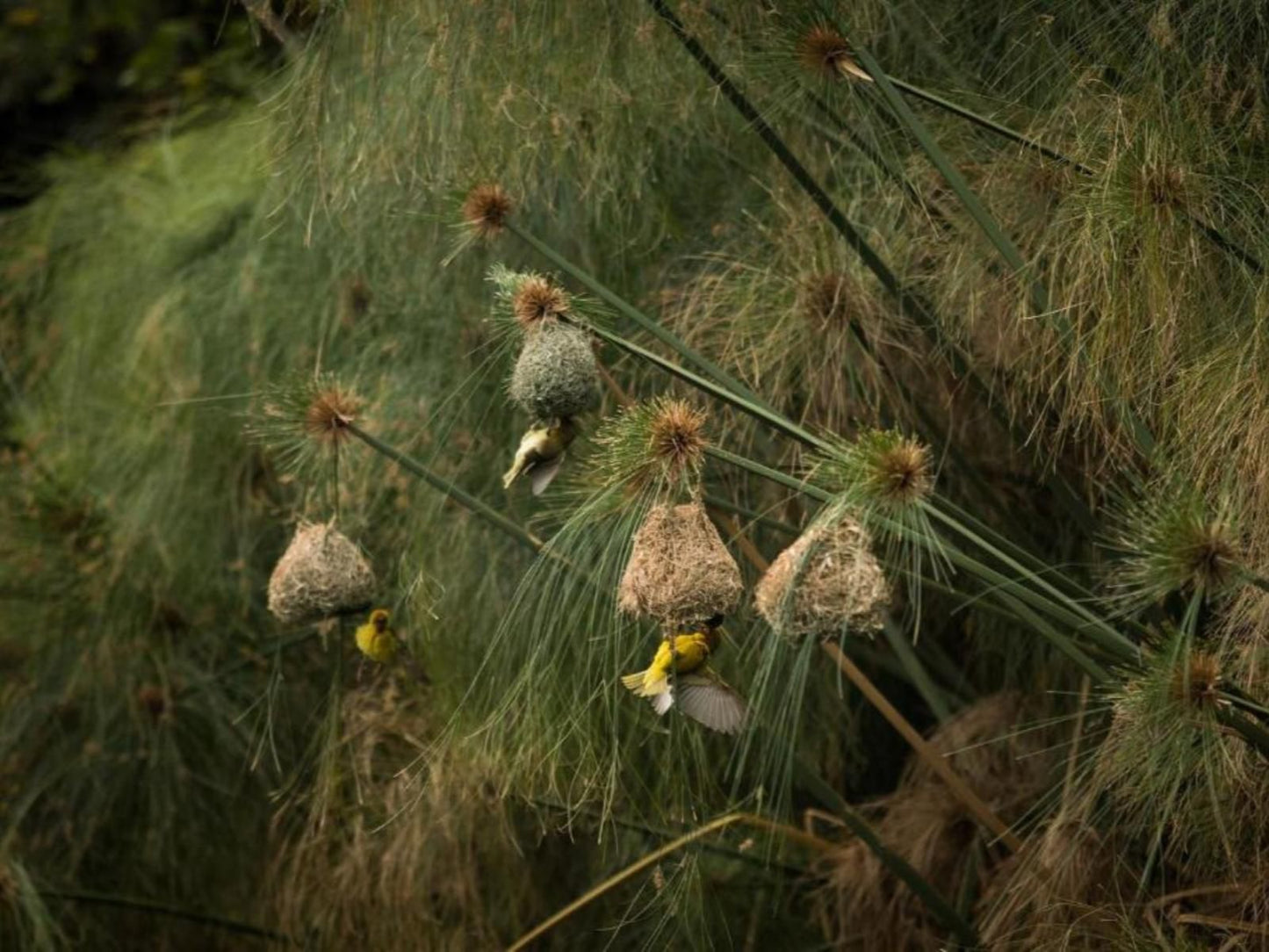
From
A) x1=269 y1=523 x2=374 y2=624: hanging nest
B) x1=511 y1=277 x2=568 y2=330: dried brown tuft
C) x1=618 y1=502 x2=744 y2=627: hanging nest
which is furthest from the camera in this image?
x1=269 y1=523 x2=374 y2=624: hanging nest

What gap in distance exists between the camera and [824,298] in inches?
77.4

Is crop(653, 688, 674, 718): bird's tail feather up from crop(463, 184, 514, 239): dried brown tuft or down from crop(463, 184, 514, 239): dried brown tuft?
down

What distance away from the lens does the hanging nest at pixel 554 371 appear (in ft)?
4.82

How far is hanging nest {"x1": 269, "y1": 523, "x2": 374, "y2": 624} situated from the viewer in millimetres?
1751

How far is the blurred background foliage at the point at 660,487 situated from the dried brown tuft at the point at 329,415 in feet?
0.18

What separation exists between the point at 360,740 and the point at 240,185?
3.54 ft

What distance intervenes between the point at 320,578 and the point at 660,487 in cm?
44

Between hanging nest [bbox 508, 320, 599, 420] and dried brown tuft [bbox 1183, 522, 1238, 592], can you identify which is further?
hanging nest [bbox 508, 320, 599, 420]

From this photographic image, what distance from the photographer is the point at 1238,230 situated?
5.83ft

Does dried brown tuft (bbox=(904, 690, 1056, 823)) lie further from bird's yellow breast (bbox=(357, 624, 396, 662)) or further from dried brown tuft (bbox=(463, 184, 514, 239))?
dried brown tuft (bbox=(463, 184, 514, 239))

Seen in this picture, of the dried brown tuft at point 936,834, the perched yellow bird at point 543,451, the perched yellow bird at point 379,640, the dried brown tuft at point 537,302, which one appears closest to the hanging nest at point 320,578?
the perched yellow bird at point 379,640

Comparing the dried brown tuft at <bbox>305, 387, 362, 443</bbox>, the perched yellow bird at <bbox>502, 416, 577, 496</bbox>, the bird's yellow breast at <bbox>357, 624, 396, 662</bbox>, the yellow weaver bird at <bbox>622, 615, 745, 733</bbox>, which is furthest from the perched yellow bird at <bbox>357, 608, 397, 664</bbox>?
the yellow weaver bird at <bbox>622, 615, 745, 733</bbox>

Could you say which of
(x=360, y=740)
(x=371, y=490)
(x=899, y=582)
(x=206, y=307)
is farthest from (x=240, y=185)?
(x=899, y=582)

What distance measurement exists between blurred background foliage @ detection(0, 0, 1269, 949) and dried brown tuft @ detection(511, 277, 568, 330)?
0.15 feet
